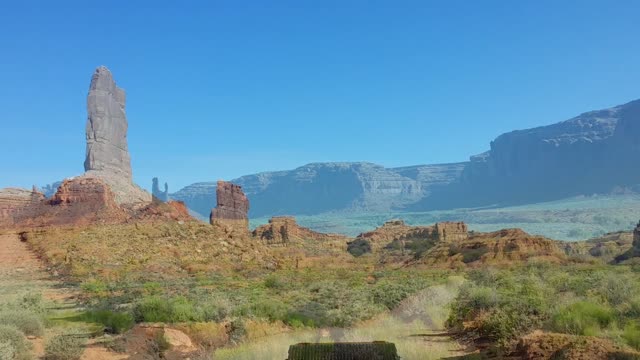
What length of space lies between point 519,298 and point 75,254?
1811 inches

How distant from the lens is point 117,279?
4284cm

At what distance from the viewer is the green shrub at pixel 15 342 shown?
13305 millimetres

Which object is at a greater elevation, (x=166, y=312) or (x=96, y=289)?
(x=166, y=312)

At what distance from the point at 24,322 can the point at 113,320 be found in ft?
11.0

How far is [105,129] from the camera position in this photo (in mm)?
183625

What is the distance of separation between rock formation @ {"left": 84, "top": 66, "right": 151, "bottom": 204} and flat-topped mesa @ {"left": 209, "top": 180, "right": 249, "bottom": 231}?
42.2 meters

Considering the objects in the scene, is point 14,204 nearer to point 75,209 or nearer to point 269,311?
point 75,209

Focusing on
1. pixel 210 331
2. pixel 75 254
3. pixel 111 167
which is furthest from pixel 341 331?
pixel 111 167

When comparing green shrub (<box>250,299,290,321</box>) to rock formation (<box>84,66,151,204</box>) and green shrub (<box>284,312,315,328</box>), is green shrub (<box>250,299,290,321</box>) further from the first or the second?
rock formation (<box>84,66,151,204</box>)

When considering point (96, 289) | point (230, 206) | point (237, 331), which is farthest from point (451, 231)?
point (237, 331)

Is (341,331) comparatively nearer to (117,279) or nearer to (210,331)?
(210,331)

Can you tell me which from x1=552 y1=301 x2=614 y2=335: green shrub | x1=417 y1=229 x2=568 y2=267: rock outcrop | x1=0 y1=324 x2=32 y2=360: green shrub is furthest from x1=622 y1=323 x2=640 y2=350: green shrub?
x1=417 y1=229 x2=568 y2=267: rock outcrop

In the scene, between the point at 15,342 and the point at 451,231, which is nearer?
the point at 15,342

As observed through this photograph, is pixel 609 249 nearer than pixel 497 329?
No
